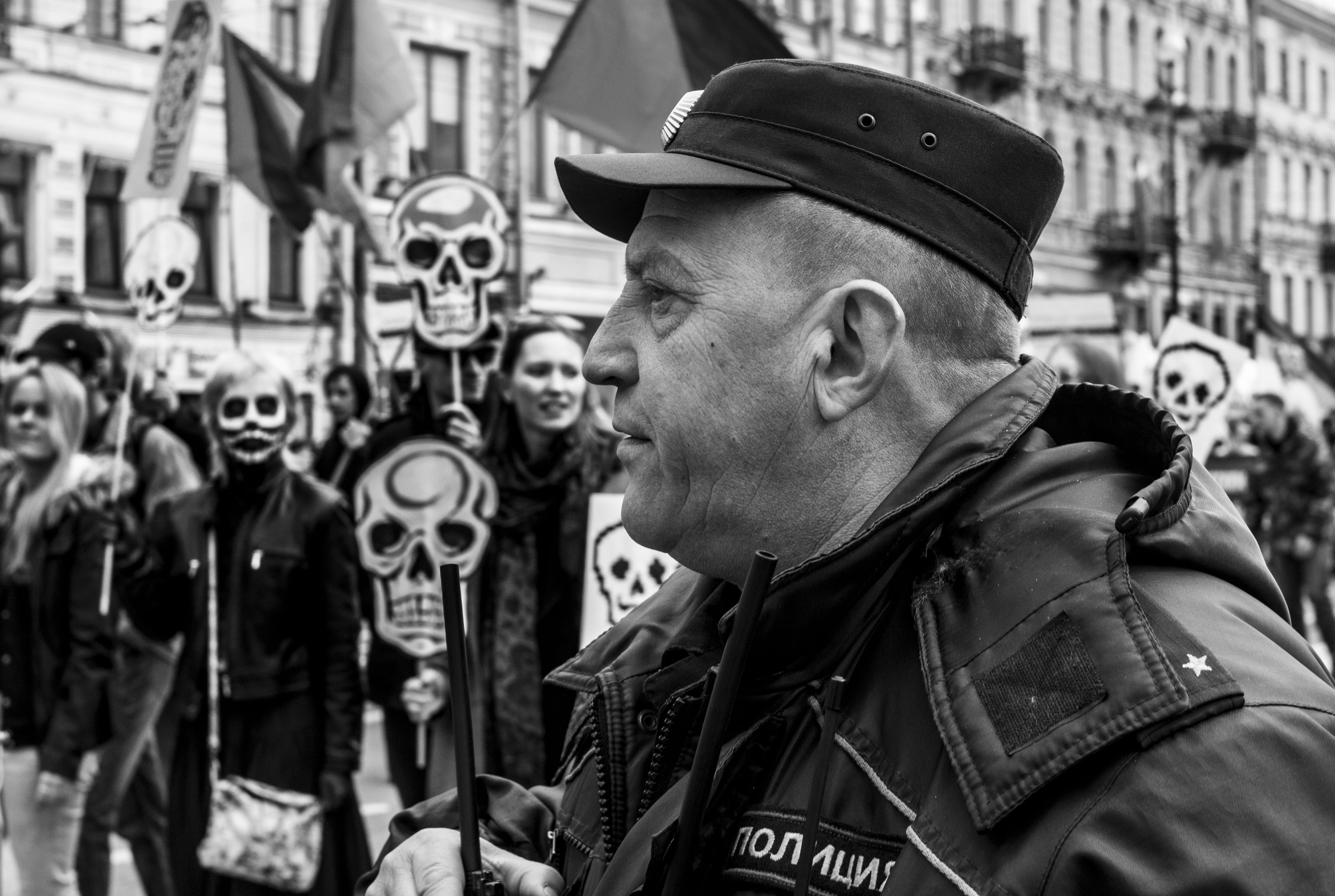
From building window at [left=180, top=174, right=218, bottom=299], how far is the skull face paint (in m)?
17.5

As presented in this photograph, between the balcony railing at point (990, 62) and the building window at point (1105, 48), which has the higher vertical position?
the building window at point (1105, 48)

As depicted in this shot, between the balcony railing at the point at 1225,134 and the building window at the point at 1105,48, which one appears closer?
the building window at the point at 1105,48

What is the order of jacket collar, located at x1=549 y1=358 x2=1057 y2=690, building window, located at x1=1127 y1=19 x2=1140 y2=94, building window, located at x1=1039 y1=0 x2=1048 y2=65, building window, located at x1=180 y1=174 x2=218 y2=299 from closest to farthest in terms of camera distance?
1. jacket collar, located at x1=549 y1=358 x2=1057 y2=690
2. building window, located at x1=180 y1=174 x2=218 y2=299
3. building window, located at x1=1039 y1=0 x2=1048 y2=65
4. building window, located at x1=1127 y1=19 x2=1140 y2=94

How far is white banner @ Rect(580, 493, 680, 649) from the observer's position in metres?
4.53

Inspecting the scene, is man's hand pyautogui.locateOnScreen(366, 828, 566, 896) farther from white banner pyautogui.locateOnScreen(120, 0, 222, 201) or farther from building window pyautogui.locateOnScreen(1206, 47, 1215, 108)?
building window pyautogui.locateOnScreen(1206, 47, 1215, 108)

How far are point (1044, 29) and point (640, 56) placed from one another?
35020 mm

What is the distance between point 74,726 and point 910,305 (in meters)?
4.90

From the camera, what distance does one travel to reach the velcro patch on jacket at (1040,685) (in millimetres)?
1243

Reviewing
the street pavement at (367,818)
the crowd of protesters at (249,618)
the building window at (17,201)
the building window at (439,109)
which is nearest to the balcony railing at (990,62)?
the building window at (439,109)

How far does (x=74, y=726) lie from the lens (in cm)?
577

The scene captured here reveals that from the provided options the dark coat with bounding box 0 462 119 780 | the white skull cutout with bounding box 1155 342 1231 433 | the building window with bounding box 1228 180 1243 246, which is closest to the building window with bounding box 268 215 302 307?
the dark coat with bounding box 0 462 119 780

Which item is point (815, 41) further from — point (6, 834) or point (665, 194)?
point (665, 194)

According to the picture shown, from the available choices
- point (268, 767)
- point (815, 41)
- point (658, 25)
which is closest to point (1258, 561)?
point (268, 767)

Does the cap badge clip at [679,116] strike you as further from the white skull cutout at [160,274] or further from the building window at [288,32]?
the building window at [288,32]
